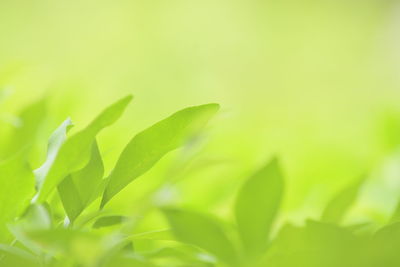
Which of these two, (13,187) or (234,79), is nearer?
(13,187)

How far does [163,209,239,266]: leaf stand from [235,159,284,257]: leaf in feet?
0.06

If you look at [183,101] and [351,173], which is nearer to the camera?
[351,173]

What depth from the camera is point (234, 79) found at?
84.4 inches

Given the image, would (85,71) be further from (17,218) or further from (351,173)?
(17,218)

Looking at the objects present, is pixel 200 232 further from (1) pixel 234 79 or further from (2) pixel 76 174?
(1) pixel 234 79

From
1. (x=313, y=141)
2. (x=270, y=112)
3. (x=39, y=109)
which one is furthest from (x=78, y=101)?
(x=270, y=112)

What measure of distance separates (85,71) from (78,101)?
0.87 metres

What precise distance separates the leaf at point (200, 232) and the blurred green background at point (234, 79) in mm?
22

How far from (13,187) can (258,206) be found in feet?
0.40

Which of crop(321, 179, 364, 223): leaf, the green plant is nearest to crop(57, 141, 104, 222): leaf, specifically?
the green plant

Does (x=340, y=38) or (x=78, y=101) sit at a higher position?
(x=340, y=38)

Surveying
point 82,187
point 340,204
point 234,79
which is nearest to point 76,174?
point 82,187

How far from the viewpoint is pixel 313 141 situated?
98 cm

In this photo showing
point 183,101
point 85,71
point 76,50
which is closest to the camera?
point 183,101
